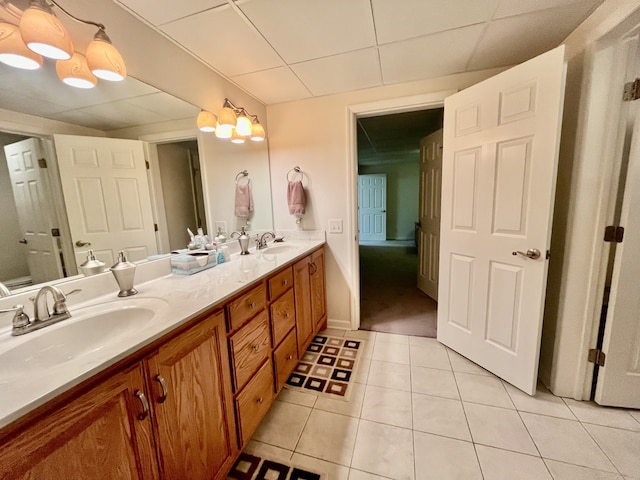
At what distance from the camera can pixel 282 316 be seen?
63.2 inches

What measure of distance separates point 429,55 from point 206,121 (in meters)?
1.54

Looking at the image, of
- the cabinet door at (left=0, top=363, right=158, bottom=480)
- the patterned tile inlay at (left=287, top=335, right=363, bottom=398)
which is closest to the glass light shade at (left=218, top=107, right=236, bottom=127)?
the cabinet door at (left=0, top=363, right=158, bottom=480)

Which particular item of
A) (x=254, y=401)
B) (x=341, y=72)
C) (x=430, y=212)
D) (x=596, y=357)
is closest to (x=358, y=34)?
(x=341, y=72)

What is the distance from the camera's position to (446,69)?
187cm

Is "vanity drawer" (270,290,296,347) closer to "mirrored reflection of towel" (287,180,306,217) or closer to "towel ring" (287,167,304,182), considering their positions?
"mirrored reflection of towel" (287,180,306,217)

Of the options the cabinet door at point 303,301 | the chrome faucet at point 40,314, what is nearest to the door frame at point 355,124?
the cabinet door at point 303,301

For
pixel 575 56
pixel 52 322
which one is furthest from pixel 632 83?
pixel 52 322

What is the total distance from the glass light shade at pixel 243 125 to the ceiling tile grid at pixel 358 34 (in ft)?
0.98

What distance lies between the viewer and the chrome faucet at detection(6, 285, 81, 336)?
2.66 ft

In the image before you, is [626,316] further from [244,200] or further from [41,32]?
[41,32]

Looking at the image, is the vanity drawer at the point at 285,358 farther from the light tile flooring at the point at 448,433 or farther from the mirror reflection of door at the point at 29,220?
the mirror reflection of door at the point at 29,220

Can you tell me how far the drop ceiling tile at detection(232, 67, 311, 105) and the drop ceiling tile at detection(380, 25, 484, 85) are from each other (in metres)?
0.67

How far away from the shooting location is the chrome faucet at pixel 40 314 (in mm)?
811

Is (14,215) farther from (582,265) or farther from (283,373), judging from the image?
(582,265)
